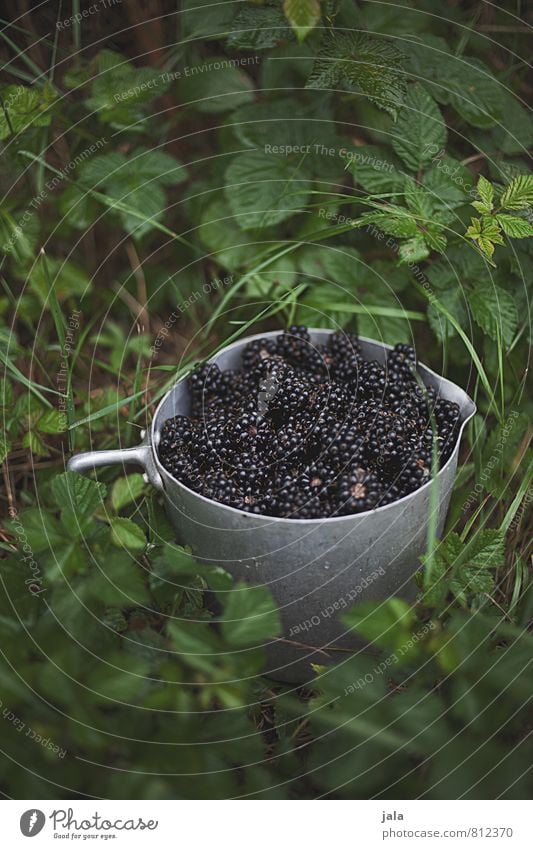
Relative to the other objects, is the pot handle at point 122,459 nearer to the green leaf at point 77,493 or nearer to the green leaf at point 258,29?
the green leaf at point 77,493

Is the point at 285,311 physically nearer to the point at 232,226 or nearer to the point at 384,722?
the point at 232,226

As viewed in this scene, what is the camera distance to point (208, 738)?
0.80 m

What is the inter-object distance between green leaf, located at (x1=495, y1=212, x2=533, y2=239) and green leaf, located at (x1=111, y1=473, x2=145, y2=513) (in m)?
0.59

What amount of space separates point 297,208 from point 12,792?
2.96 ft

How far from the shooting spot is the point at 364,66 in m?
1.12

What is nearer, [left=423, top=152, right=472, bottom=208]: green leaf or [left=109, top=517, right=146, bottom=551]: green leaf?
[left=109, top=517, right=146, bottom=551]: green leaf

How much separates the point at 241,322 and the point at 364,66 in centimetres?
40

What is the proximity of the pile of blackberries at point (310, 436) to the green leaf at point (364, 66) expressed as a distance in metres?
0.37

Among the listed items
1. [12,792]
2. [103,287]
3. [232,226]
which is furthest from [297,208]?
[12,792]

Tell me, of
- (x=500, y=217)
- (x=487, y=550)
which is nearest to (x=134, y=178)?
(x=500, y=217)
